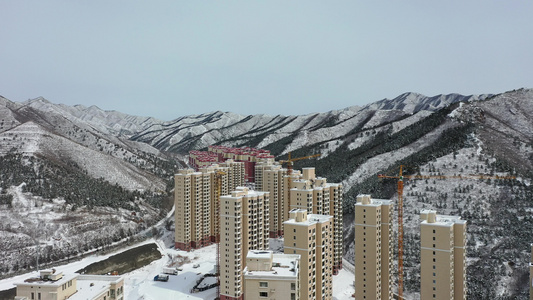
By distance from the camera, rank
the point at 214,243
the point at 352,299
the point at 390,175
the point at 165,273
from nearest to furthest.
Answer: the point at 352,299, the point at 165,273, the point at 214,243, the point at 390,175

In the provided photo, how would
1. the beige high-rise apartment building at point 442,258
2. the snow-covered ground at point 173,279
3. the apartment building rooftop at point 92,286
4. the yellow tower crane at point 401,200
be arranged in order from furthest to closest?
the yellow tower crane at point 401,200, the snow-covered ground at point 173,279, the beige high-rise apartment building at point 442,258, the apartment building rooftop at point 92,286

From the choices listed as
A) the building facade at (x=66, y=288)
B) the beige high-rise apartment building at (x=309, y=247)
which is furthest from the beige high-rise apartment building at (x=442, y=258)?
the building facade at (x=66, y=288)

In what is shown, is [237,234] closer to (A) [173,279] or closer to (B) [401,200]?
(A) [173,279]

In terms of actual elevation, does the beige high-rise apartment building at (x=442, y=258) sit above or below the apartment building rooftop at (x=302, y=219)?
below

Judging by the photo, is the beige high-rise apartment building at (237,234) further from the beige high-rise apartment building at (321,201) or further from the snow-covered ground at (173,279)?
the beige high-rise apartment building at (321,201)

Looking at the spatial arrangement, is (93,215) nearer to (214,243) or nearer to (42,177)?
(42,177)

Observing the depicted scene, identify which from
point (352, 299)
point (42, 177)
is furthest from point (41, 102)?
point (352, 299)

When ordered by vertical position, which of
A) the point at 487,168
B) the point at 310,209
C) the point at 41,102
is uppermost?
the point at 41,102
